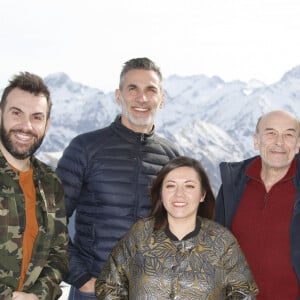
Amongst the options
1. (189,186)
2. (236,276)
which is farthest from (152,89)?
(236,276)

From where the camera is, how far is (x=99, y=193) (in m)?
6.34

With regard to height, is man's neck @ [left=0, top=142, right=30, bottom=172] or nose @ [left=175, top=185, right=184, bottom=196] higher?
man's neck @ [left=0, top=142, right=30, bottom=172]

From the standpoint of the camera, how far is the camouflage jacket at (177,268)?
16.5 ft

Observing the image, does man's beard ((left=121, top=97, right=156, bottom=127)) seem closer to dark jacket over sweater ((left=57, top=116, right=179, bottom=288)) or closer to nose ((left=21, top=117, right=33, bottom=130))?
dark jacket over sweater ((left=57, top=116, right=179, bottom=288))

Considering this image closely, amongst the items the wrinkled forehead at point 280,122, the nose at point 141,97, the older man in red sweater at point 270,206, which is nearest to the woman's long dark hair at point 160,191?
the older man in red sweater at point 270,206

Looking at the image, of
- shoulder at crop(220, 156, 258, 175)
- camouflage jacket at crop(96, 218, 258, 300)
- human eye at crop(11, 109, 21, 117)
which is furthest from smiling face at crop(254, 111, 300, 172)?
human eye at crop(11, 109, 21, 117)

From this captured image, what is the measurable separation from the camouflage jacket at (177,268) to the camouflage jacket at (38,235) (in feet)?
1.76

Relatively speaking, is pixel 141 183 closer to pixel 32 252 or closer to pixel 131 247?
pixel 131 247

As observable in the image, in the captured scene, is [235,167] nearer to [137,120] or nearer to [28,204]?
[137,120]

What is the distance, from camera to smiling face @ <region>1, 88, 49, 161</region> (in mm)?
5387

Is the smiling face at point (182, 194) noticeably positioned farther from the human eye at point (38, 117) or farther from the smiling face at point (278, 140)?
the human eye at point (38, 117)

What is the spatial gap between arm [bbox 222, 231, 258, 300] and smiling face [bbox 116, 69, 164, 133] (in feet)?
6.94

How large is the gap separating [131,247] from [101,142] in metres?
1.66

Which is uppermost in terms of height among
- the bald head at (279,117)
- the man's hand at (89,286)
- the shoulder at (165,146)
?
the bald head at (279,117)
